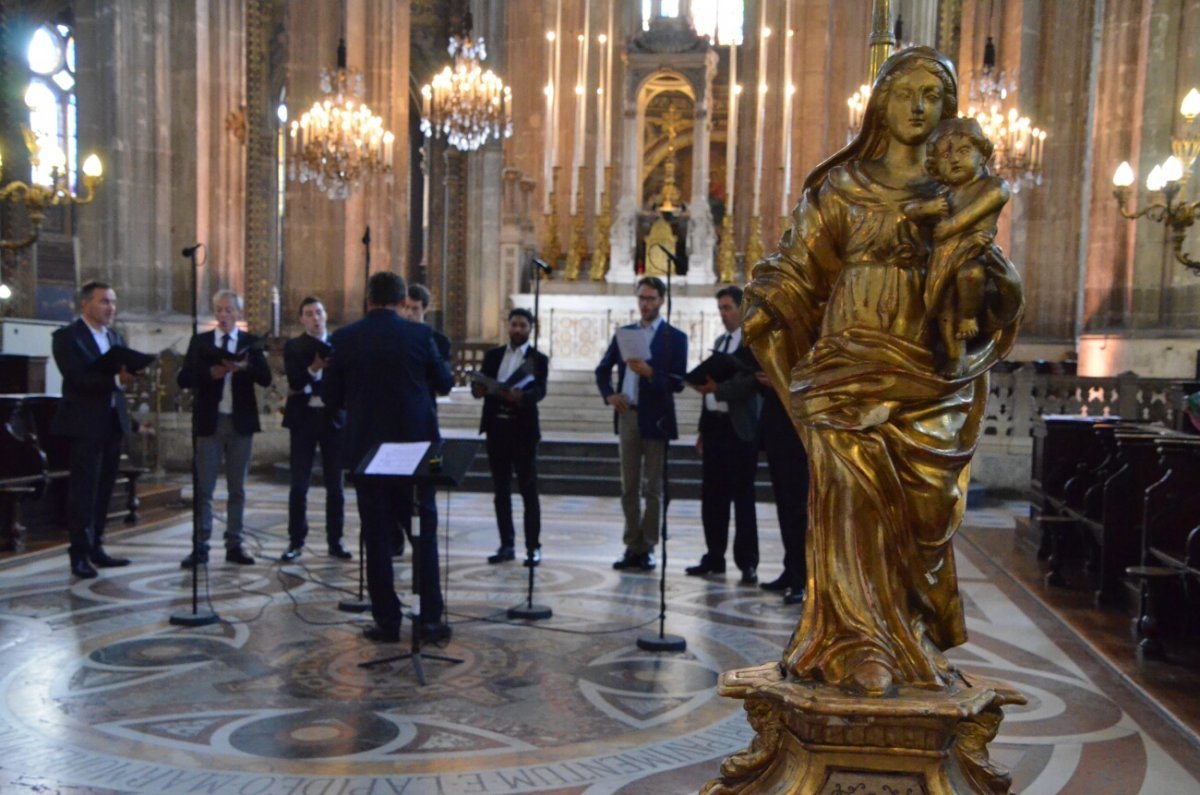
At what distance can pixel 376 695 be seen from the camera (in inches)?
173

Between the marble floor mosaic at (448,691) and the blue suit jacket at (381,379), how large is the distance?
3.46 ft

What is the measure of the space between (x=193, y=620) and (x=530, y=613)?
1.78m

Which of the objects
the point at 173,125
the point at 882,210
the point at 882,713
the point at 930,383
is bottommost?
the point at 882,713

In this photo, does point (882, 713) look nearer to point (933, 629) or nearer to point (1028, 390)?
point (933, 629)

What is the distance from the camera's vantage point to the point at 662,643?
16.9 ft

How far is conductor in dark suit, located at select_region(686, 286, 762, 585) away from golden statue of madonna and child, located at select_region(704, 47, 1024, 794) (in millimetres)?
3782

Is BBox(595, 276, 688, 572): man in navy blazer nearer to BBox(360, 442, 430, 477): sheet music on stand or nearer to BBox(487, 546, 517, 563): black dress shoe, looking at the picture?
BBox(487, 546, 517, 563): black dress shoe

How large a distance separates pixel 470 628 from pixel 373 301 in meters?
1.81

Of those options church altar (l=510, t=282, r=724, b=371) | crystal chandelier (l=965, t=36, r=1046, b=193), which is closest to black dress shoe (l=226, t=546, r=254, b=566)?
church altar (l=510, t=282, r=724, b=371)

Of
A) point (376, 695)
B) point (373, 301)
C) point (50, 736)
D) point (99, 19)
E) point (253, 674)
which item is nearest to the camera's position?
point (50, 736)

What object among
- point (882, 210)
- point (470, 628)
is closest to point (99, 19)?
point (470, 628)

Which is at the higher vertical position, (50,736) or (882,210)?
(882,210)

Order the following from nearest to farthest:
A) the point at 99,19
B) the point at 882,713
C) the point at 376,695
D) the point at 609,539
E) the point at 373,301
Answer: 1. the point at 882,713
2. the point at 376,695
3. the point at 373,301
4. the point at 609,539
5. the point at 99,19

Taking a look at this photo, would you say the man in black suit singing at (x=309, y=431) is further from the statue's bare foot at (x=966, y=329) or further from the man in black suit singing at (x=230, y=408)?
the statue's bare foot at (x=966, y=329)
